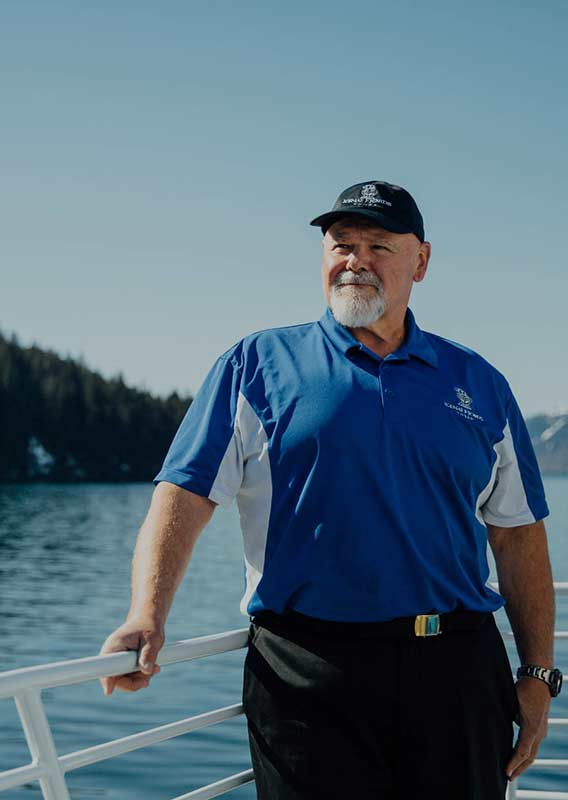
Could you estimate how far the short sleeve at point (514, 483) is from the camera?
264cm

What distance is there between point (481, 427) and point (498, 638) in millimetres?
477

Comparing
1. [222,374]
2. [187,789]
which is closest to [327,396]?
[222,374]

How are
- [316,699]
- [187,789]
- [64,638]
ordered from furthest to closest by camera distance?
[64,638]
[187,789]
[316,699]

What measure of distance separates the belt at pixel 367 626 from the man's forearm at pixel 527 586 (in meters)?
0.38

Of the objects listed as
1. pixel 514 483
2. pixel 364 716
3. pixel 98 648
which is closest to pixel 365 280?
pixel 514 483

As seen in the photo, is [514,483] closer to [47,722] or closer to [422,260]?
[422,260]

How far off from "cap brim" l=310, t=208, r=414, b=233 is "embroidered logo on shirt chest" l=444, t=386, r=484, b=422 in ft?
1.26

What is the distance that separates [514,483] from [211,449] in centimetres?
Result: 76

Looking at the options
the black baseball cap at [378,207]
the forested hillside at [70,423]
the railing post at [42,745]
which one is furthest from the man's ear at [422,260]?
the forested hillside at [70,423]

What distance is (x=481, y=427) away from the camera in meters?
2.54

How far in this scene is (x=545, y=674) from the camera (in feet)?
8.67

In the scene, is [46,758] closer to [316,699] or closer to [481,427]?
[316,699]

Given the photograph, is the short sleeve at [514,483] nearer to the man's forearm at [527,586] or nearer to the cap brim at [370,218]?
the man's forearm at [527,586]

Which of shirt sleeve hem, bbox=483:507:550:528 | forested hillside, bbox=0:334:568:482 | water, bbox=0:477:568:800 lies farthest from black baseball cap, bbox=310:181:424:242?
forested hillside, bbox=0:334:568:482
